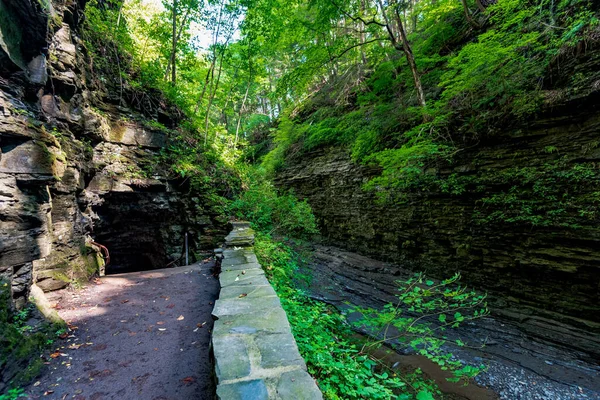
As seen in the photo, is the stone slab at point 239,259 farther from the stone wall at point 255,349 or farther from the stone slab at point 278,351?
the stone slab at point 278,351

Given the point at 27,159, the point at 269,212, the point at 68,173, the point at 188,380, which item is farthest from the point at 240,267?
the point at 269,212

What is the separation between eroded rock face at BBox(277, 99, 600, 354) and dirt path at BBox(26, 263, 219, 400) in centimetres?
624

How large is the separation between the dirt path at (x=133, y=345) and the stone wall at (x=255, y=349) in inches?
14.4

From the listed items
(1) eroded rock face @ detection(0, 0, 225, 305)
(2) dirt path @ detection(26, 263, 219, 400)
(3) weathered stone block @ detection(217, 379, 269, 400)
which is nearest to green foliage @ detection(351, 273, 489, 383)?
(3) weathered stone block @ detection(217, 379, 269, 400)

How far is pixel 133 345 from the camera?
9.58 feet

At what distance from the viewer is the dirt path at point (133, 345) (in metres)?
2.25

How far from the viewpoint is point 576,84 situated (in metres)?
5.11

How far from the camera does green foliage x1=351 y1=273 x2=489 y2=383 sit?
A: 12.9ft

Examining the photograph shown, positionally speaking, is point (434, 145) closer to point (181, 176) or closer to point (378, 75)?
point (378, 75)

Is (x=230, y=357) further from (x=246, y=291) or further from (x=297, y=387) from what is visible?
(x=246, y=291)

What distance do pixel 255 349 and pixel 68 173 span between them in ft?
16.9

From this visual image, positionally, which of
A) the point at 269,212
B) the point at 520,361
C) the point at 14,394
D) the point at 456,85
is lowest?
the point at 520,361

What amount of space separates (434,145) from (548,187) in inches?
96.5

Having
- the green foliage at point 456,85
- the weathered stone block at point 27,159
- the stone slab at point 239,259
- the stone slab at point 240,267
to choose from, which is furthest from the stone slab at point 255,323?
the green foliage at point 456,85
